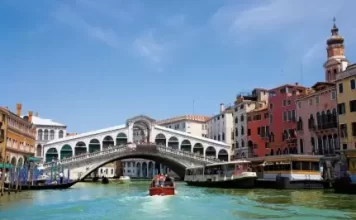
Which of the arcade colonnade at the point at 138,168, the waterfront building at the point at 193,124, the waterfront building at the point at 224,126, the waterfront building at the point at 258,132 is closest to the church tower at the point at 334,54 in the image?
the waterfront building at the point at 258,132

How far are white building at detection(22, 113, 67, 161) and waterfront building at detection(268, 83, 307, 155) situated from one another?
20.7 meters

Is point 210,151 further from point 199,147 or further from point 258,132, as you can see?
point 258,132

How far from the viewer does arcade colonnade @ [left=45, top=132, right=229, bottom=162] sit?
1561 inches

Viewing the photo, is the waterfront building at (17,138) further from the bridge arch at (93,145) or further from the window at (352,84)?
the window at (352,84)

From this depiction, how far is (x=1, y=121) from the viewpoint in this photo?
98.3ft

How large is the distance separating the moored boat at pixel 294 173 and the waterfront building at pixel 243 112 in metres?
13.7

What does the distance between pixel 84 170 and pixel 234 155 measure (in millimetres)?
15912

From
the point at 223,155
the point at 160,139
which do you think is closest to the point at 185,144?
the point at 160,139

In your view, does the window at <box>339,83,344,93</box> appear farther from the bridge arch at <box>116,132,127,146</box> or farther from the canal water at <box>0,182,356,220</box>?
the bridge arch at <box>116,132,127,146</box>

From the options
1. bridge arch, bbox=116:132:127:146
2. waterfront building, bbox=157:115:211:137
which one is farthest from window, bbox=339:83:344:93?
waterfront building, bbox=157:115:211:137

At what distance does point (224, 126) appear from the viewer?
158ft

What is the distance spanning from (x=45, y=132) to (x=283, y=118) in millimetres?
23034

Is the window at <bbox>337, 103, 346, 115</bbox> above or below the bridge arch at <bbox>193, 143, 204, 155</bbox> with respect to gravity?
above

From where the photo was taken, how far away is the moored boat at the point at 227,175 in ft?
88.9
